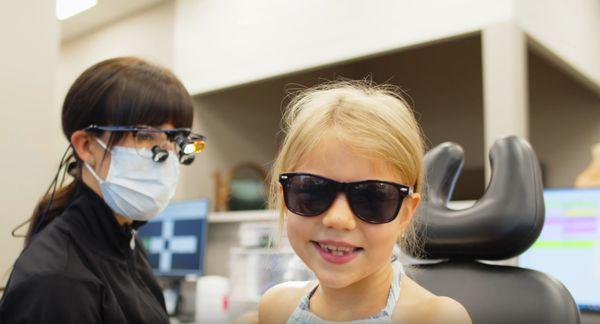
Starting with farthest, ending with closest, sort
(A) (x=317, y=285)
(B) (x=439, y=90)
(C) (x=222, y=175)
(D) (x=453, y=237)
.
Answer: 1. (B) (x=439, y=90)
2. (C) (x=222, y=175)
3. (D) (x=453, y=237)
4. (A) (x=317, y=285)

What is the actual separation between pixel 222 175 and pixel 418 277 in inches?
96.4

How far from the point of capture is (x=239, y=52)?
10.5ft

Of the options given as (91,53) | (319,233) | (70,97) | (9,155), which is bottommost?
(319,233)

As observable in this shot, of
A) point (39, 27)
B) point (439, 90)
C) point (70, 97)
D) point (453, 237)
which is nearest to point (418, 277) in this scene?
point (453, 237)

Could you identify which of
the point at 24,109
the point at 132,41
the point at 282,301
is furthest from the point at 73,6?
the point at 282,301

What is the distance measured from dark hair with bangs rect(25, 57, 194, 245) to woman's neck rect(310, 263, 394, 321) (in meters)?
0.66

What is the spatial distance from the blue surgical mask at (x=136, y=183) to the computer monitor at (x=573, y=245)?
1.26 meters

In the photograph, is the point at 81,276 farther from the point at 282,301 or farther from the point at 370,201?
the point at 370,201

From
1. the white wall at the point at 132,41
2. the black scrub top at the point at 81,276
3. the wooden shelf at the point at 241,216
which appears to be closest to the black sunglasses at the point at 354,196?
the black scrub top at the point at 81,276

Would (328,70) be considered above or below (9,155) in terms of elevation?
above

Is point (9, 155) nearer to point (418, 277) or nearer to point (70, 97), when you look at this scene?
point (70, 97)

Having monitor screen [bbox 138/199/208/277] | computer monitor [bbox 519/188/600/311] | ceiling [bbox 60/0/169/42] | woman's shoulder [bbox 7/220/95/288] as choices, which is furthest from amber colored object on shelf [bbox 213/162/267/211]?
woman's shoulder [bbox 7/220/95/288]

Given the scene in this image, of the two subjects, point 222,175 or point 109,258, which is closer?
point 109,258

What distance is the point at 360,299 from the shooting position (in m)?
0.83
